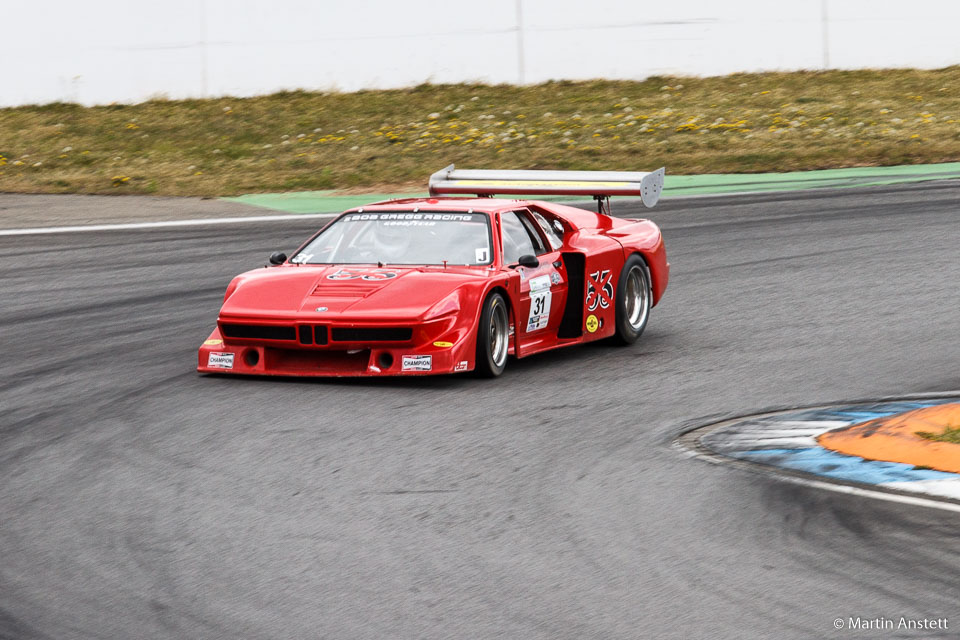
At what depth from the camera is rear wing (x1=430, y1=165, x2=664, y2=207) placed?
1053 centimetres

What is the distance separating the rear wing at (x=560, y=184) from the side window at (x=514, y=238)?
80 centimetres

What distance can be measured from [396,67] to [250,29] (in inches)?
107

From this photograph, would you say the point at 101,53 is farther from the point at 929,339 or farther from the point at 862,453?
the point at 862,453

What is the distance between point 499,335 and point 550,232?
133cm

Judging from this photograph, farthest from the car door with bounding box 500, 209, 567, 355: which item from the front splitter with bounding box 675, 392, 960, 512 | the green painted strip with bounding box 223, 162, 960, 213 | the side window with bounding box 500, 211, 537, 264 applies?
the green painted strip with bounding box 223, 162, 960, 213

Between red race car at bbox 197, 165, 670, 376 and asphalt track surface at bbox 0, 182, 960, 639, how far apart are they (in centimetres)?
Result: 21

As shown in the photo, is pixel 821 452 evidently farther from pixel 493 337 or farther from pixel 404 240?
pixel 404 240

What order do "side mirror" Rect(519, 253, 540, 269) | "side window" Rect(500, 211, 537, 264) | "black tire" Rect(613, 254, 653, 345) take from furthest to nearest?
"black tire" Rect(613, 254, 653, 345)
"side window" Rect(500, 211, 537, 264)
"side mirror" Rect(519, 253, 540, 269)

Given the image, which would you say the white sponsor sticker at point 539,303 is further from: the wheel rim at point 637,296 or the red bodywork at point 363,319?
the wheel rim at point 637,296

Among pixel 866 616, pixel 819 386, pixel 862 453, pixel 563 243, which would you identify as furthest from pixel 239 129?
pixel 866 616

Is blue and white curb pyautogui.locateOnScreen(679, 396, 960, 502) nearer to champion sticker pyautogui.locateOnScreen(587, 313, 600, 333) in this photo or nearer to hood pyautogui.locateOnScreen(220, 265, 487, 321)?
hood pyautogui.locateOnScreen(220, 265, 487, 321)

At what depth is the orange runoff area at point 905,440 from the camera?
6.25 m

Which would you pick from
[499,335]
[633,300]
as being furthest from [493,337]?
[633,300]

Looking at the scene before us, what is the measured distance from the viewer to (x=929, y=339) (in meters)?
9.88
